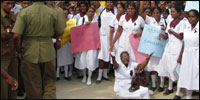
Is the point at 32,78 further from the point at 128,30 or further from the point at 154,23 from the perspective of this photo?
the point at 154,23

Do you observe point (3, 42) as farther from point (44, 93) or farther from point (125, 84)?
point (125, 84)

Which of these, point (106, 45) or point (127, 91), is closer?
point (127, 91)

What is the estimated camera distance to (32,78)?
412cm

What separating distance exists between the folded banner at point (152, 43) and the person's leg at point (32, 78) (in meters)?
2.31

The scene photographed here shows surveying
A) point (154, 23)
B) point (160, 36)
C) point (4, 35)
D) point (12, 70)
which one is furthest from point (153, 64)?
point (4, 35)

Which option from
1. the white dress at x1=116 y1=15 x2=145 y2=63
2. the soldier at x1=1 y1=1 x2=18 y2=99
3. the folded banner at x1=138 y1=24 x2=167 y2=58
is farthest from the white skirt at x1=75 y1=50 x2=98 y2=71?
the soldier at x1=1 y1=1 x2=18 y2=99

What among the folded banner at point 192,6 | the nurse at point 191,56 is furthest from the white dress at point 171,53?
the folded banner at point 192,6

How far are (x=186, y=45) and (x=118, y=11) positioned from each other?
190 cm

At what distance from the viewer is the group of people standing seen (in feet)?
13.1

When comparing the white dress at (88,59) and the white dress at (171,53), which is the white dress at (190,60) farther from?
the white dress at (88,59)

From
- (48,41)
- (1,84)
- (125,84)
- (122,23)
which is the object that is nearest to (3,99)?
(1,84)

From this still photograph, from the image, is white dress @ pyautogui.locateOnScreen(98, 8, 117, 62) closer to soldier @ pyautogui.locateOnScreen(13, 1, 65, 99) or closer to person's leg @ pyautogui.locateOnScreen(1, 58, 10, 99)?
soldier @ pyautogui.locateOnScreen(13, 1, 65, 99)

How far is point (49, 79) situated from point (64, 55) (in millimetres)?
2379

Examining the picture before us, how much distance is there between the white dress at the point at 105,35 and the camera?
6348 millimetres
